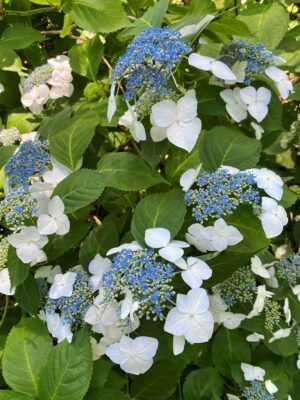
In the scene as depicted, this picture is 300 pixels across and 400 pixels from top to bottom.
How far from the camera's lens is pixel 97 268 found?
0.95m

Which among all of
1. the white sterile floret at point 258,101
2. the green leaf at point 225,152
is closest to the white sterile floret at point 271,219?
the green leaf at point 225,152

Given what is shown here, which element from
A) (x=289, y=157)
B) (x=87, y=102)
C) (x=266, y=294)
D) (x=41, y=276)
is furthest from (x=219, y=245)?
(x=289, y=157)

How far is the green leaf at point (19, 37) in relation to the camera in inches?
53.3

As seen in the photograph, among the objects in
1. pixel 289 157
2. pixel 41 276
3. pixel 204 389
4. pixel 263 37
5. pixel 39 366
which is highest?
pixel 263 37

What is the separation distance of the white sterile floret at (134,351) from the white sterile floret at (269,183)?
35 centimetres

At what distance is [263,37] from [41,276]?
→ 84cm

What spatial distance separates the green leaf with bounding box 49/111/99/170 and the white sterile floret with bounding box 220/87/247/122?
297 mm

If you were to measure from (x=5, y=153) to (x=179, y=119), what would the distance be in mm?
546

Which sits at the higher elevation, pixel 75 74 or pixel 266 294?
pixel 75 74

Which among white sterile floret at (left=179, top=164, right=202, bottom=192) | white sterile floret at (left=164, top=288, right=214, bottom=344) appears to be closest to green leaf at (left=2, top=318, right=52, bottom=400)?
white sterile floret at (left=164, top=288, right=214, bottom=344)

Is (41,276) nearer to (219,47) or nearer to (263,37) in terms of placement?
(219,47)

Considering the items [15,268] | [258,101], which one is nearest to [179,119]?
[258,101]

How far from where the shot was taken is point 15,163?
3.31 ft

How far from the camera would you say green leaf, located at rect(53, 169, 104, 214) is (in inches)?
35.2
